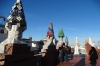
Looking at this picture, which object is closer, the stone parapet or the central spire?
the stone parapet

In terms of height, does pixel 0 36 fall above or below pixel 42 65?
above

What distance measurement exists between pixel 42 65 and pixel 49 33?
985 cm

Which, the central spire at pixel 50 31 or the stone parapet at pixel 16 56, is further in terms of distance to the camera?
the central spire at pixel 50 31

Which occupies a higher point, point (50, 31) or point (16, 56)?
point (50, 31)

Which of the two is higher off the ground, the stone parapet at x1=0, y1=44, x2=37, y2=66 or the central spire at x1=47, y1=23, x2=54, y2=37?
the central spire at x1=47, y1=23, x2=54, y2=37

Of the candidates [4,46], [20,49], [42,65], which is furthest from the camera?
[42,65]

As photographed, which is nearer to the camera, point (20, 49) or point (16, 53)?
point (16, 53)

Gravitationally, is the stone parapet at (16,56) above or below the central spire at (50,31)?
below

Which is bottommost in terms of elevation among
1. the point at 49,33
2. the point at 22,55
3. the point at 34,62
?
the point at 34,62

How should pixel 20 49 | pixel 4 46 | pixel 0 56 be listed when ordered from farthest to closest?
pixel 20 49
pixel 4 46
pixel 0 56

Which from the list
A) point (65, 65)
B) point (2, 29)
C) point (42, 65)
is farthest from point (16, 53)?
point (2, 29)

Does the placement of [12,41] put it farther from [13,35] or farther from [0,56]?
[0,56]

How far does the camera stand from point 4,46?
4.39 m

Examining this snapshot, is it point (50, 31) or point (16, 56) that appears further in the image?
point (50, 31)
